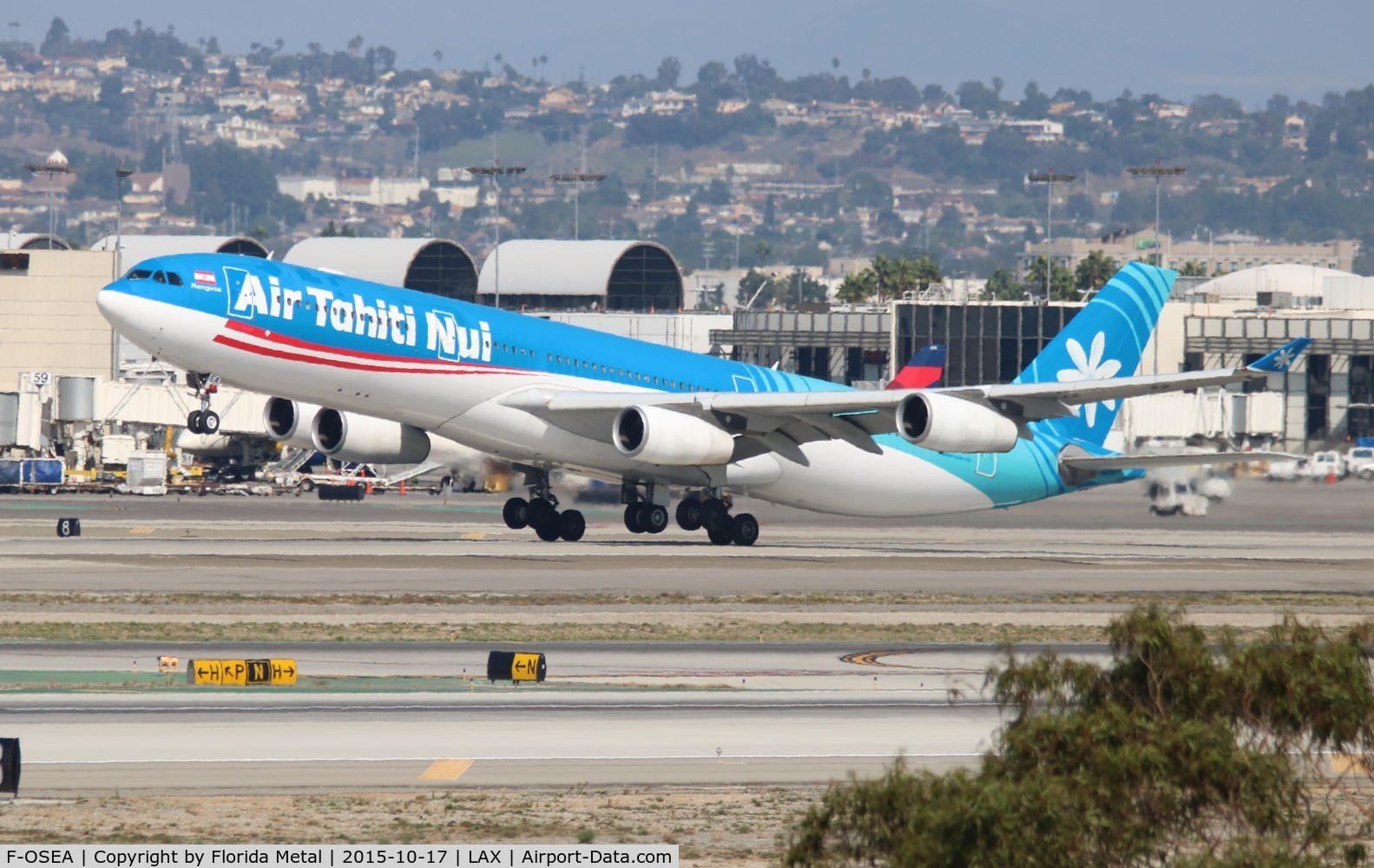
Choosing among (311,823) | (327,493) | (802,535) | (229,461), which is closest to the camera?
(311,823)

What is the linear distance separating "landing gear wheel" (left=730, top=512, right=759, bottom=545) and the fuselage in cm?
76

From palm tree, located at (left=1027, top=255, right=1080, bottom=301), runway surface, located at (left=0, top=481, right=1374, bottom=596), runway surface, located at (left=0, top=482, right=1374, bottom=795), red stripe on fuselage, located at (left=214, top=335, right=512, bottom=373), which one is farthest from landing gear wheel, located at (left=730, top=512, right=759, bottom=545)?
palm tree, located at (left=1027, top=255, right=1080, bottom=301)

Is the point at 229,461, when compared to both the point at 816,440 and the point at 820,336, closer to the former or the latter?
the point at 820,336

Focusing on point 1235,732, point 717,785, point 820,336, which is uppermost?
point 820,336

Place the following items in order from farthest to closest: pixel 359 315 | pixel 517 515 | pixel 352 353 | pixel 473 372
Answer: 1. pixel 517 515
2. pixel 473 372
3. pixel 359 315
4. pixel 352 353

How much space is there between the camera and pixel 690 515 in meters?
50.3

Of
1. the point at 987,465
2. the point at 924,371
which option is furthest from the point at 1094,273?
the point at 987,465

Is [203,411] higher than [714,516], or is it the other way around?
[203,411]

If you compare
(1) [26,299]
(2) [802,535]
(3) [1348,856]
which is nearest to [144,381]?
(1) [26,299]

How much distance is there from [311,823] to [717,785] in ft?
13.2

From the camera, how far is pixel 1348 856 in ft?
35.4

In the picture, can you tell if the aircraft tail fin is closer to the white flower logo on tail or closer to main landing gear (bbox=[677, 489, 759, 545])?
the white flower logo on tail

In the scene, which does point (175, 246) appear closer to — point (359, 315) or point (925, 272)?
point (925, 272)

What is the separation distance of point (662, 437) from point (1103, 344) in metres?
14.8
